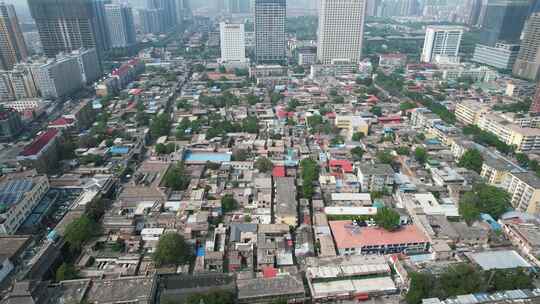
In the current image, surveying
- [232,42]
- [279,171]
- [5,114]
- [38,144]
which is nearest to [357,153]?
[279,171]

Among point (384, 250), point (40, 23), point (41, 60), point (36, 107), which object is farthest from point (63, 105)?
point (384, 250)

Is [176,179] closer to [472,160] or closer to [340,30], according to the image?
[472,160]

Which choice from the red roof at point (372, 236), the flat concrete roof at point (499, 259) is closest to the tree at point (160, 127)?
the red roof at point (372, 236)

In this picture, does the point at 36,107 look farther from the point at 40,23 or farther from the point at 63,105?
the point at 40,23

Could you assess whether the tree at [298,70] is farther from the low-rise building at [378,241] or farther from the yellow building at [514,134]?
the low-rise building at [378,241]

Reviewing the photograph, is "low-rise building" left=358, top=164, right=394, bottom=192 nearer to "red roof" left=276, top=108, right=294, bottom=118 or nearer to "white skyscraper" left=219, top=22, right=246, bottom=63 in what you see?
"red roof" left=276, top=108, right=294, bottom=118

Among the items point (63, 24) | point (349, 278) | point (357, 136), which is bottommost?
point (349, 278)
